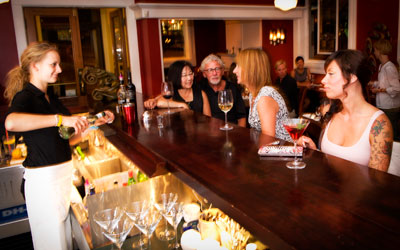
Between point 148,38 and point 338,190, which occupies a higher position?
point 148,38

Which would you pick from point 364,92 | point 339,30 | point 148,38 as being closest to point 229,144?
point 364,92

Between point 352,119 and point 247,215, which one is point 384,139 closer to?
point 352,119

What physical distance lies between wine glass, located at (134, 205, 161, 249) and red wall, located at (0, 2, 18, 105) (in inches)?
209

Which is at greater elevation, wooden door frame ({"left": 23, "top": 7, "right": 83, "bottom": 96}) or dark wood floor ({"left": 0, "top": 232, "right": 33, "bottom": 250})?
wooden door frame ({"left": 23, "top": 7, "right": 83, "bottom": 96})

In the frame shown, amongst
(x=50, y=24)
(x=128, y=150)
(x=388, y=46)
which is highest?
(x=50, y=24)

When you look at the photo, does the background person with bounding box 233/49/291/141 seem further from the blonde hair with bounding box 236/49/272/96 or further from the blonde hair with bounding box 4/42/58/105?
the blonde hair with bounding box 4/42/58/105

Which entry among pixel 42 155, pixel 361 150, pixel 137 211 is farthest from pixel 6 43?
pixel 361 150

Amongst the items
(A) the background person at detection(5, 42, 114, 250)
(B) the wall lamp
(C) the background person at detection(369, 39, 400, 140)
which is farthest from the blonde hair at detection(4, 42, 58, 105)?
(B) the wall lamp

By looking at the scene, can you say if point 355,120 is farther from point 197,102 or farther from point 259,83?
point 197,102

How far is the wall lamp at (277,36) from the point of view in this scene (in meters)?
9.58

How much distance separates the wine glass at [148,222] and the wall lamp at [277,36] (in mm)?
8762

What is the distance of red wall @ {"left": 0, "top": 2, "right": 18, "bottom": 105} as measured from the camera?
5723 mm

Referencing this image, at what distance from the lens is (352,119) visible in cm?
201

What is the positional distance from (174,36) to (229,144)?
11180 mm
